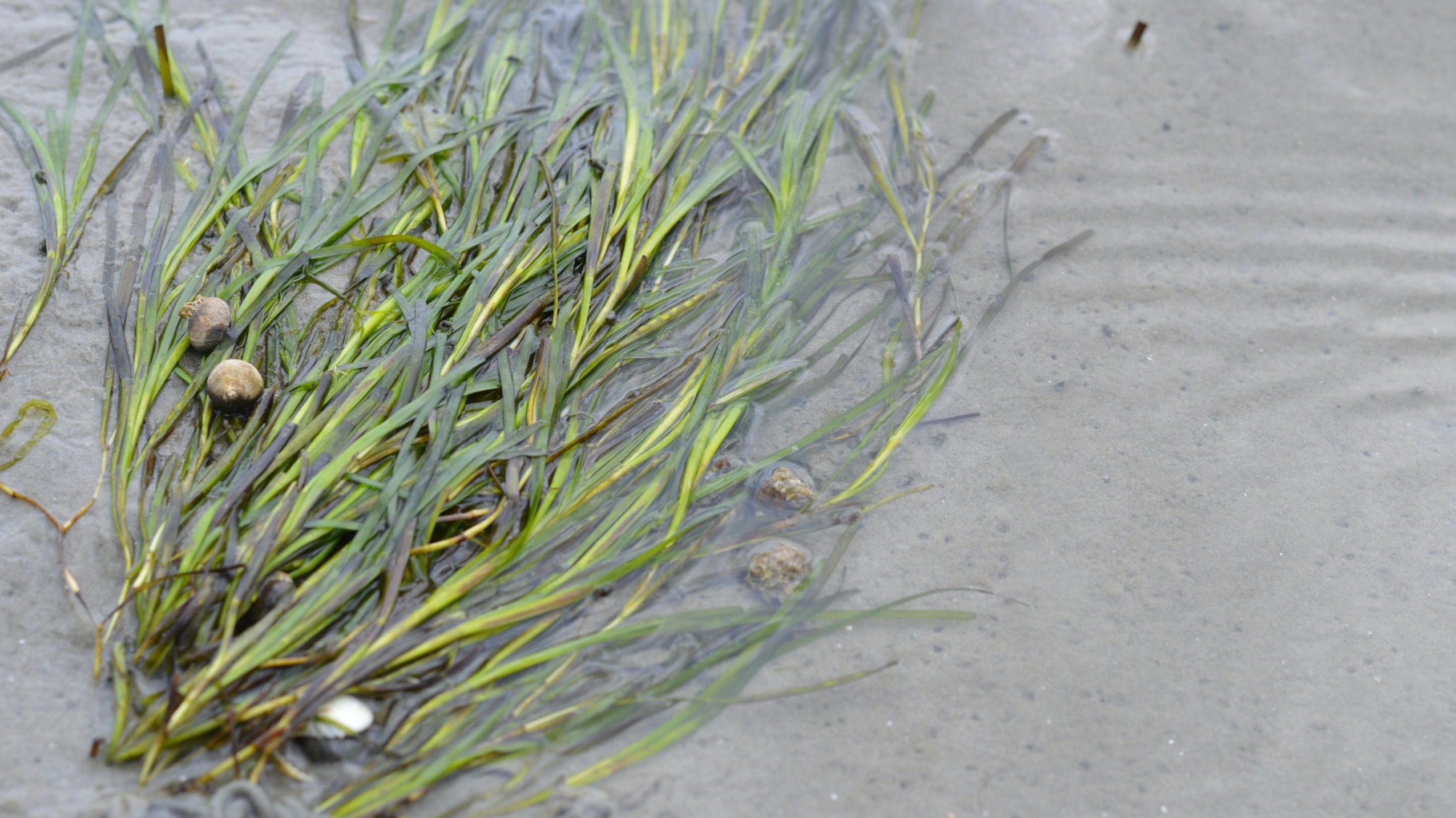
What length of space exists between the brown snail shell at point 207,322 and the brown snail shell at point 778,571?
1.25 metres

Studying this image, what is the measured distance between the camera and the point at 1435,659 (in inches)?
81.5

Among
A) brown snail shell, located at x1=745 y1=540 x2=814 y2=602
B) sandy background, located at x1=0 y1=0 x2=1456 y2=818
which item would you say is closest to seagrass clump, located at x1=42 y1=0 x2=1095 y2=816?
brown snail shell, located at x1=745 y1=540 x2=814 y2=602

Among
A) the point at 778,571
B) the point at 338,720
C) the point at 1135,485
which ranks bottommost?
the point at 338,720

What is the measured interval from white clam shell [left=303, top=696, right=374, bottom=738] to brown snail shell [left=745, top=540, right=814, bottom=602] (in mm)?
758

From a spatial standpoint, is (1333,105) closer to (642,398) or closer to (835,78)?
(835,78)

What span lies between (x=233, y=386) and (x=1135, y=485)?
6.40 feet

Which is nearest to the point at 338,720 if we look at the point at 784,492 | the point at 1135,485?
the point at 784,492

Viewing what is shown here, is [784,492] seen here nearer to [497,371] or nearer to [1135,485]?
[497,371]

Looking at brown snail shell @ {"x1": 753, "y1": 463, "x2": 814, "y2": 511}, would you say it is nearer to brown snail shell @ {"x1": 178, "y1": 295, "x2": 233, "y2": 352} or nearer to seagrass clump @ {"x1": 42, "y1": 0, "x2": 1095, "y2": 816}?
seagrass clump @ {"x1": 42, "y1": 0, "x2": 1095, "y2": 816}

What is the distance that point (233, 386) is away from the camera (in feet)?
6.72

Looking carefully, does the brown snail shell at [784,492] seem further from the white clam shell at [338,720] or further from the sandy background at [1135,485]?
the white clam shell at [338,720]

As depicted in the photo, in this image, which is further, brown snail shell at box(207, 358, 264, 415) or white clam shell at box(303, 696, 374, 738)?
brown snail shell at box(207, 358, 264, 415)

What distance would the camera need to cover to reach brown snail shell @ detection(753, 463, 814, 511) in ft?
7.01

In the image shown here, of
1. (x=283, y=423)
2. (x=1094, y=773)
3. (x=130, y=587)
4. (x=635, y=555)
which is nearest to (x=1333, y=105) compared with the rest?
(x=1094, y=773)
